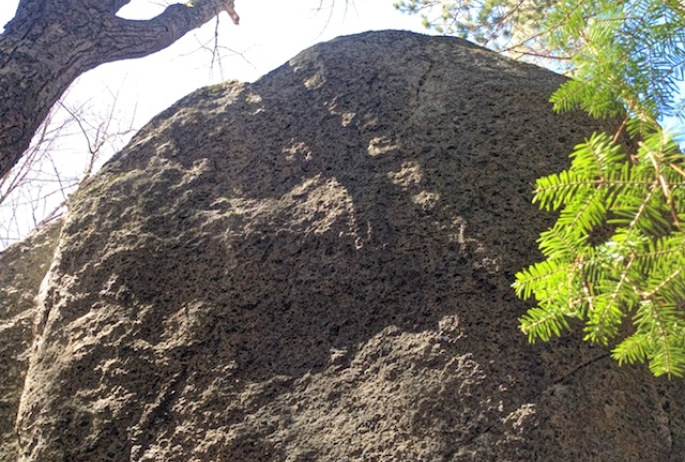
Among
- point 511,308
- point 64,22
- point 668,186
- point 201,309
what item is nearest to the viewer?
point 668,186

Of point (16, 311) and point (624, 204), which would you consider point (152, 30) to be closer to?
point (16, 311)

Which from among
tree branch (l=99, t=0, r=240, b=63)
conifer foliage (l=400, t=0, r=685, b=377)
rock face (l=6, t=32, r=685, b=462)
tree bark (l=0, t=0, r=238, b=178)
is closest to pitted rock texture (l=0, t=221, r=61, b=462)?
rock face (l=6, t=32, r=685, b=462)

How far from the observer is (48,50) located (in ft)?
7.82

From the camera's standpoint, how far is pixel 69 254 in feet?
6.81

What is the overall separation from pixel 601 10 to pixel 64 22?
2245mm

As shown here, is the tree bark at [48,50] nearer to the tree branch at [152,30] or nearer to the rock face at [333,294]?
the tree branch at [152,30]

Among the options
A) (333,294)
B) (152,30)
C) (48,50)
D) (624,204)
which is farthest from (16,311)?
(624,204)

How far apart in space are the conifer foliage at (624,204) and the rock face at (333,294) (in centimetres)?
38

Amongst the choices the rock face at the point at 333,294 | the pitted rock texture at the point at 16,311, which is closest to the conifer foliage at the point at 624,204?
the rock face at the point at 333,294

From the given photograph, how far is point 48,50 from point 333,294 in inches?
66.8

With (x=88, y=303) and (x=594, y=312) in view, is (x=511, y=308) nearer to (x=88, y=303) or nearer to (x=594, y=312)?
(x=594, y=312)

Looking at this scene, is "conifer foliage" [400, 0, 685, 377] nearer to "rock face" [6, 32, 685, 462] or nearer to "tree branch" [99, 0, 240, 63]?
"rock face" [6, 32, 685, 462]

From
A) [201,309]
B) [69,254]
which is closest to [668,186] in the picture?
[201,309]

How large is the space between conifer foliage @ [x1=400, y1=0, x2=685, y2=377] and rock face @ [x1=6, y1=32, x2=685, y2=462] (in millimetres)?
380
